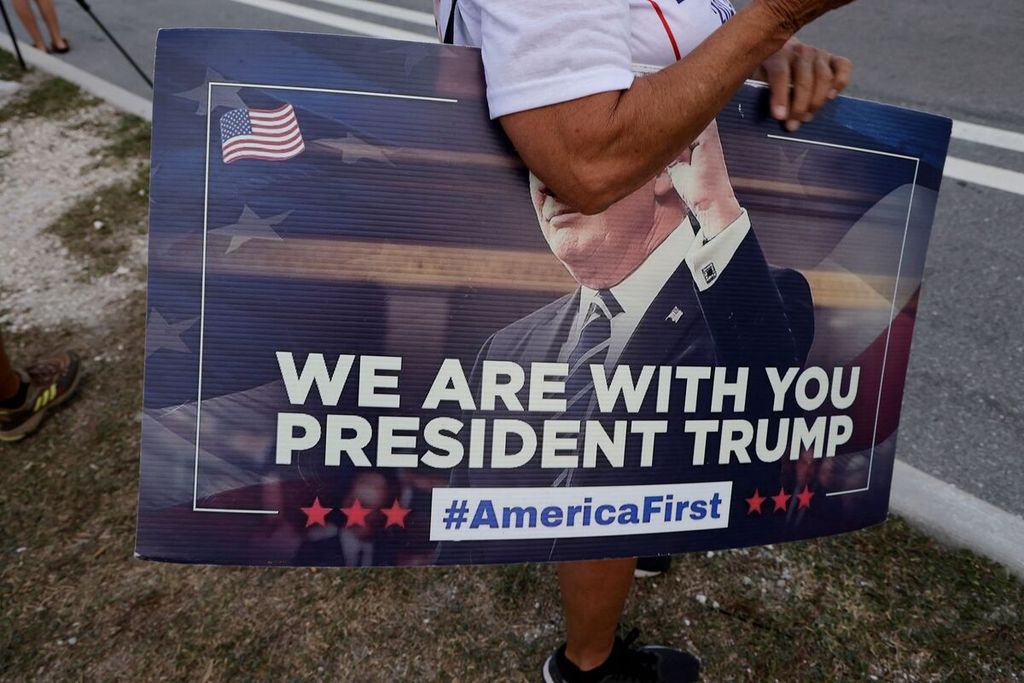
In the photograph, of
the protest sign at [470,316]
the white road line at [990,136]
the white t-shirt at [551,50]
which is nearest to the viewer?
the white t-shirt at [551,50]

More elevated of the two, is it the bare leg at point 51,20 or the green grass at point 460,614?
the bare leg at point 51,20

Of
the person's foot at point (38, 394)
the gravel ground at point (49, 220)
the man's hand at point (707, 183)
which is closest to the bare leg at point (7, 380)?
the person's foot at point (38, 394)

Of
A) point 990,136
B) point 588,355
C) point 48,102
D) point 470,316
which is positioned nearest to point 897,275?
point 588,355

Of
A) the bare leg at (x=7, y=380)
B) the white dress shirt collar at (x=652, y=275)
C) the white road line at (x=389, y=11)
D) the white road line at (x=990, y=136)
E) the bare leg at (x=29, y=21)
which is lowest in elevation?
the white road line at (x=990, y=136)

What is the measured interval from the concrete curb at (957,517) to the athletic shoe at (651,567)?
71cm

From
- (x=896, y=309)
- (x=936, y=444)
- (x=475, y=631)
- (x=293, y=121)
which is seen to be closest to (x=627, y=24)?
(x=293, y=121)

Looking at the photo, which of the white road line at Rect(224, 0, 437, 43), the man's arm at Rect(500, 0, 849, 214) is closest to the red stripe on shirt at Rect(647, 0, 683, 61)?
the man's arm at Rect(500, 0, 849, 214)

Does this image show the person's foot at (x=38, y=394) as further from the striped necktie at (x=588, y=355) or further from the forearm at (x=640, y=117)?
the forearm at (x=640, y=117)

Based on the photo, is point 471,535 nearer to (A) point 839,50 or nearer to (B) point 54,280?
(B) point 54,280

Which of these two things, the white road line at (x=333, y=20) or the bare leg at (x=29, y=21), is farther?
the white road line at (x=333, y=20)

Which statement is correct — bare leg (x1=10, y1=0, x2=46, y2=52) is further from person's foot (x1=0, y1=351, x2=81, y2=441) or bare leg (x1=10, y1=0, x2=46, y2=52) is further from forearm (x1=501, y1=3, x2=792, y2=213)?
forearm (x1=501, y1=3, x2=792, y2=213)

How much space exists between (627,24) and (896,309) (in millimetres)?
784

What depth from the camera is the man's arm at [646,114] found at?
1.16 m

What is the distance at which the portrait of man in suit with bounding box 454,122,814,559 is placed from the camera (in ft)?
4.32
